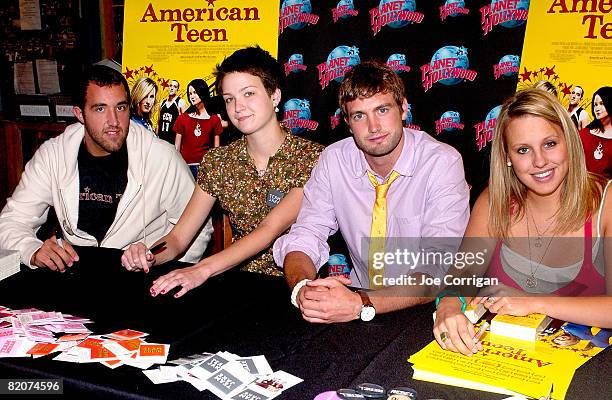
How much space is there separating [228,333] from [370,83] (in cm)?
106

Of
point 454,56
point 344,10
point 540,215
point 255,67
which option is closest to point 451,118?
point 454,56

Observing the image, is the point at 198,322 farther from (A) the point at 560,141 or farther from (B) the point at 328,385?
(A) the point at 560,141

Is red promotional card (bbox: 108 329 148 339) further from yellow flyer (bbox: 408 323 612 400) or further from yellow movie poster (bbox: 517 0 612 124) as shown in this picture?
yellow movie poster (bbox: 517 0 612 124)

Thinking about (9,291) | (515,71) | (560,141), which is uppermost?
(515,71)

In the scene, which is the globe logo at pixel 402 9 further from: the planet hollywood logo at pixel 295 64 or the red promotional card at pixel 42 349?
the red promotional card at pixel 42 349

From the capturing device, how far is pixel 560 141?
182 centimetres

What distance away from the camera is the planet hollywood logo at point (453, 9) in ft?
10.0

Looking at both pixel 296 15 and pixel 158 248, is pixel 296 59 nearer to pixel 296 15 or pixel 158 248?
pixel 296 15

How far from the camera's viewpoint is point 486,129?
3.06m

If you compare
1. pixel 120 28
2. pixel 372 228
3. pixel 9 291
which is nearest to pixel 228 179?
pixel 372 228

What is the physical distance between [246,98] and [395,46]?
1122 mm

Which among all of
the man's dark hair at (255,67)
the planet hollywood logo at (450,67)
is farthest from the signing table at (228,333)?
the planet hollywood logo at (450,67)

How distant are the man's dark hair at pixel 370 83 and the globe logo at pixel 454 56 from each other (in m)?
0.98

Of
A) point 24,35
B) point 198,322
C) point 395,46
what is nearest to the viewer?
point 198,322
